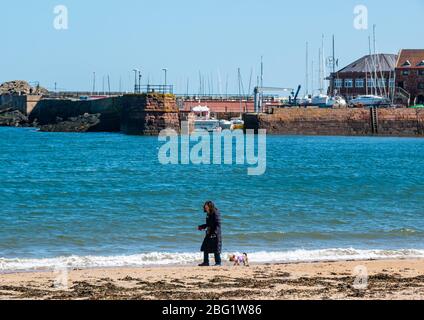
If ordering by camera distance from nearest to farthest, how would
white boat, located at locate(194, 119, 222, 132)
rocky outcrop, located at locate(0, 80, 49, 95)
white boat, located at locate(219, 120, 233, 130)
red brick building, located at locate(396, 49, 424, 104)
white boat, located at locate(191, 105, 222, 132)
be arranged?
1. white boat, located at locate(191, 105, 222, 132)
2. white boat, located at locate(194, 119, 222, 132)
3. white boat, located at locate(219, 120, 233, 130)
4. red brick building, located at locate(396, 49, 424, 104)
5. rocky outcrop, located at locate(0, 80, 49, 95)

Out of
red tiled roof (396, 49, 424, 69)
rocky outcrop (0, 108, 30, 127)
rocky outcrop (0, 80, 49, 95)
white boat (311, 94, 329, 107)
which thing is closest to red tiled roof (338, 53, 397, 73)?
red tiled roof (396, 49, 424, 69)

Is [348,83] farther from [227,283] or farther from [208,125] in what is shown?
[227,283]

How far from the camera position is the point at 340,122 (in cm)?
8288

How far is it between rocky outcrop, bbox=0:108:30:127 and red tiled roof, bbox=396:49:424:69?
41.7 meters

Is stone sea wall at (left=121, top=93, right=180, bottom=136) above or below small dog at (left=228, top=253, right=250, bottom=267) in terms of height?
above

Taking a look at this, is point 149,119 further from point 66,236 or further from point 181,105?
point 66,236

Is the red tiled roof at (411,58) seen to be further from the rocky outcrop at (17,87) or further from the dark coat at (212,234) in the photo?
the dark coat at (212,234)

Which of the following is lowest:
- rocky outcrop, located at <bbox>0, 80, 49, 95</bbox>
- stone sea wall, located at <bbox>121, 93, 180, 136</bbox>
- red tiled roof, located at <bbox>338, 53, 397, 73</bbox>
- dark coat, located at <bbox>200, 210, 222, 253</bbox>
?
dark coat, located at <bbox>200, 210, 222, 253</bbox>

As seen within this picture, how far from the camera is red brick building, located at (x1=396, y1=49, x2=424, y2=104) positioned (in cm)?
10094

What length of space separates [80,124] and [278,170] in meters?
50.2

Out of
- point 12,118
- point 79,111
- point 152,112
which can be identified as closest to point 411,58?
point 79,111

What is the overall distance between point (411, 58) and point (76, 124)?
35.1 meters

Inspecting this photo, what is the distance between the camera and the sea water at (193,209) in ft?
70.5

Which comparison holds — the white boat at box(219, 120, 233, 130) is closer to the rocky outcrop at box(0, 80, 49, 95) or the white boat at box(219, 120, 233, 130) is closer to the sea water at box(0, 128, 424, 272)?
the sea water at box(0, 128, 424, 272)
